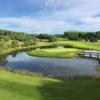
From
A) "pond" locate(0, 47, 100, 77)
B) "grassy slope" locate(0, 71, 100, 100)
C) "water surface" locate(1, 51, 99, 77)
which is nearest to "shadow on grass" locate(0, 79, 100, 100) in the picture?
"grassy slope" locate(0, 71, 100, 100)

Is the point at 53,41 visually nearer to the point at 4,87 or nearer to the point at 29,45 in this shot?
the point at 29,45

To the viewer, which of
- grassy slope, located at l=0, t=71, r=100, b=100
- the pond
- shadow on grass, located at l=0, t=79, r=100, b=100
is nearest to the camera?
grassy slope, located at l=0, t=71, r=100, b=100

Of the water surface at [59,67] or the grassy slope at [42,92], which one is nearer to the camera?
the grassy slope at [42,92]

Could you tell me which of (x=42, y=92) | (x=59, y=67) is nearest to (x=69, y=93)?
(x=42, y=92)

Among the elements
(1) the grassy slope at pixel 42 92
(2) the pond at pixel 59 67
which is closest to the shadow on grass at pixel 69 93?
(1) the grassy slope at pixel 42 92

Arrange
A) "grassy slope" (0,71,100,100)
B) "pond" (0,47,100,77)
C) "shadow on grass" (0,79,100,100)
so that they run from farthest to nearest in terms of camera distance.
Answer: "pond" (0,47,100,77) < "shadow on grass" (0,79,100,100) < "grassy slope" (0,71,100,100)

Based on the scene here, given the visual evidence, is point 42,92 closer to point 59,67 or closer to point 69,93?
point 69,93

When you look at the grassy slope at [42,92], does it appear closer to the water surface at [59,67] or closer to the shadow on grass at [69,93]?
the shadow on grass at [69,93]

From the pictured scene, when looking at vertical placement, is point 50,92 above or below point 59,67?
above

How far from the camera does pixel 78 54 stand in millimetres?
84750

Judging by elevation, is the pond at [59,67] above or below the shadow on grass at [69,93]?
below

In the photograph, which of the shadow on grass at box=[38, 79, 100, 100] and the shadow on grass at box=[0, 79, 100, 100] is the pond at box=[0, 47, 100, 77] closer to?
the shadow on grass at box=[38, 79, 100, 100]

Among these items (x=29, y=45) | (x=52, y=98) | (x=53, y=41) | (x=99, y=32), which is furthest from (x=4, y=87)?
(x=99, y=32)

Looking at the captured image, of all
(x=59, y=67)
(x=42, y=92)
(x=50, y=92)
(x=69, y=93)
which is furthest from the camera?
(x=59, y=67)
